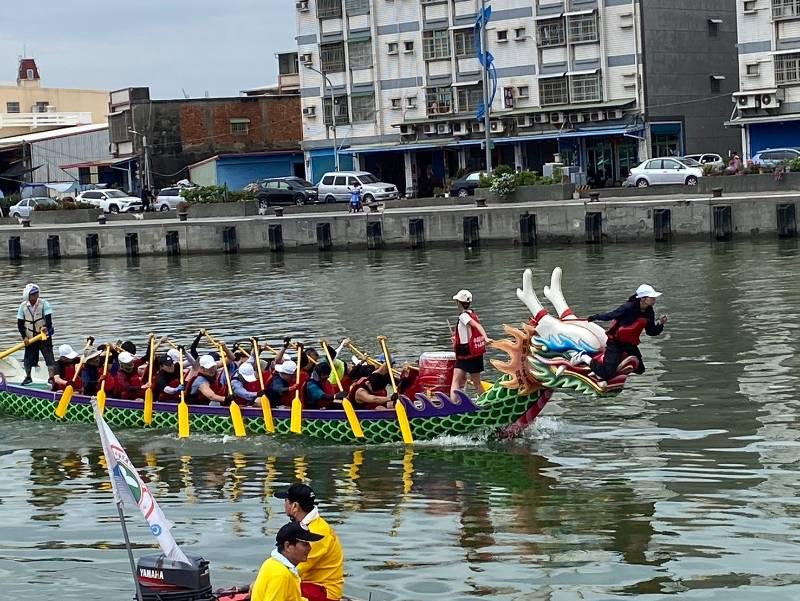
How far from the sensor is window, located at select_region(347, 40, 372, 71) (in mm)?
77375

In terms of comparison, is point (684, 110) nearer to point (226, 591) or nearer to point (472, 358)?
point (472, 358)

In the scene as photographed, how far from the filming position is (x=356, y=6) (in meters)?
77.5

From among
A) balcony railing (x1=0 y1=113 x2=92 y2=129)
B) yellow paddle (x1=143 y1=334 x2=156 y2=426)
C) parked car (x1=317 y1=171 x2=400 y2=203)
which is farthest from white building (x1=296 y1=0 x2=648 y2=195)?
yellow paddle (x1=143 y1=334 x2=156 y2=426)

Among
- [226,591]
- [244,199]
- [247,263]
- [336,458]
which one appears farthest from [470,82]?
[226,591]

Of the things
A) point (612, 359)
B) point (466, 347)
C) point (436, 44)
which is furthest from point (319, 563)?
point (436, 44)

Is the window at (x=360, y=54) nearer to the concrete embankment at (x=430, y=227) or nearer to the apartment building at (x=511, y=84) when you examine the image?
the apartment building at (x=511, y=84)

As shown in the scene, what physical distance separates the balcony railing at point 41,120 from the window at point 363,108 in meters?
29.5

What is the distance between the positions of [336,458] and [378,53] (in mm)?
58926

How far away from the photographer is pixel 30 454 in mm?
21812

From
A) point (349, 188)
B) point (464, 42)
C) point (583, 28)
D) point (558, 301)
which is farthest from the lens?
point (464, 42)

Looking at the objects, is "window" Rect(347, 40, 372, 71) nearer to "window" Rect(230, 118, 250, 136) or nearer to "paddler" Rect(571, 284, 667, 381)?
"window" Rect(230, 118, 250, 136)

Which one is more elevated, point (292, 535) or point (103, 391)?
point (292, 535)

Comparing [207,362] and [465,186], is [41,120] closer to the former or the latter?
[465,186]

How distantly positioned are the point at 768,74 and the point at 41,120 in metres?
55.1
